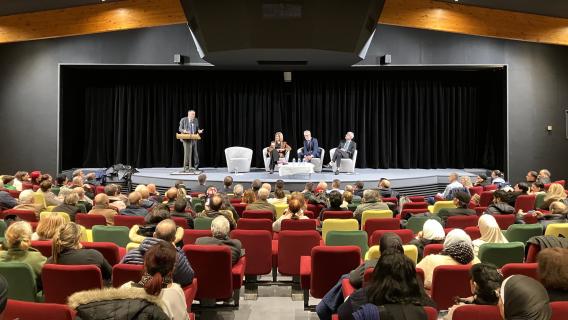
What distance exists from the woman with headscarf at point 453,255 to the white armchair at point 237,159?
11.3 meters

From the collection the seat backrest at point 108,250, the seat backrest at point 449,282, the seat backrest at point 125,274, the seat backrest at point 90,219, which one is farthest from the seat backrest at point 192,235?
the seat backrest at point 449,282

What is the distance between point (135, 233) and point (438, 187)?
447 inches

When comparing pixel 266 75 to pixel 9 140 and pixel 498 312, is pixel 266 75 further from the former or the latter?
pixel 498 312

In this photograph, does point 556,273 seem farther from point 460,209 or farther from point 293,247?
point 460,209

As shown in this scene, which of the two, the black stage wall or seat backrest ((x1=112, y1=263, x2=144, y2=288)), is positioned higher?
the black stage wall

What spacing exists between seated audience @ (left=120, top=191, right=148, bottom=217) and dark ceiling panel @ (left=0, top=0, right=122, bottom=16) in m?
9.03

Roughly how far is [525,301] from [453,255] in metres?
1.55

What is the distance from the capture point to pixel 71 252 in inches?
160

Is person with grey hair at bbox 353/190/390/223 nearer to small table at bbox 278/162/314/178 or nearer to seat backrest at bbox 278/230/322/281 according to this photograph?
seat backrest at bbox 278/230/322/281

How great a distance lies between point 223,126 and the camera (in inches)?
718

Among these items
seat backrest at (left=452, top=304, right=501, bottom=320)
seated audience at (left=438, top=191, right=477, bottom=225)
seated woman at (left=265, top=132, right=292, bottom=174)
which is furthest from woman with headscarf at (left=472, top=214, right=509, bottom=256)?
seated woman at (left=265, top=132, right=292, bottom=174)

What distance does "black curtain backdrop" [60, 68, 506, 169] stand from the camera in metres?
17.5

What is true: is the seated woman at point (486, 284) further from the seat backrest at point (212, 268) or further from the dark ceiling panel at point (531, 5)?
the dark ceiling panel at point (531, 5)

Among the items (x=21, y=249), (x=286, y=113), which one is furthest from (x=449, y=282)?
(x=286, y=113)
